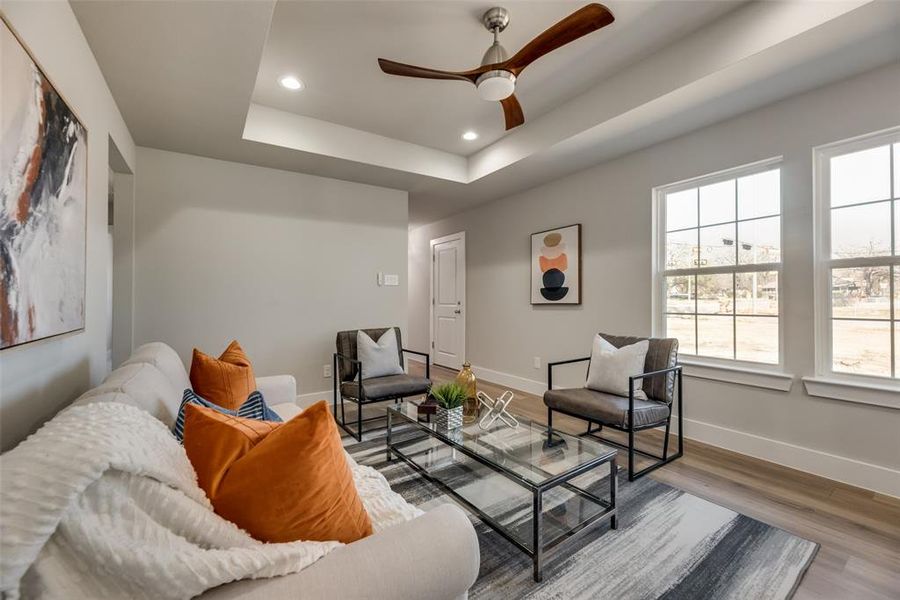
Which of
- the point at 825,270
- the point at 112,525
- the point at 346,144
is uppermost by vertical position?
the point at 346,144

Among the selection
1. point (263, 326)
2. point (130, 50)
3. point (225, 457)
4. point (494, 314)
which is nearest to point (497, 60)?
point (130, 50)

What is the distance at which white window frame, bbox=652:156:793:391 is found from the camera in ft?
8.47

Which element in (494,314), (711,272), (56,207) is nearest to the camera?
(56,207)

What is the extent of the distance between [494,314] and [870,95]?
3.62 m

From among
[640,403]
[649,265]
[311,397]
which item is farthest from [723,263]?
[311,397]

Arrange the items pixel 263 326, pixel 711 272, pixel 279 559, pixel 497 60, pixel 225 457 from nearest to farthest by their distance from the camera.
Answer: pixel 279 559
pixel 225 457
pixel 497 60
pixel 711 272
pixel 263 326

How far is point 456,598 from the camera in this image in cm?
93

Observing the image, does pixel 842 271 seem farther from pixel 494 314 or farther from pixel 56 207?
pixel 56 207

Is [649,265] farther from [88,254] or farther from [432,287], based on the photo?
[88,254]

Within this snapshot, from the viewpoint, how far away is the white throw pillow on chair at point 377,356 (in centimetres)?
322

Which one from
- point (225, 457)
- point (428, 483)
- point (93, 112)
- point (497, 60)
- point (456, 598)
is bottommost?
point (428, 483)

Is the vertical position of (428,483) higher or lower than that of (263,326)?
lower

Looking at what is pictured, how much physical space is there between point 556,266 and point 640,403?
77.2 inches

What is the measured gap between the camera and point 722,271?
2928mm
